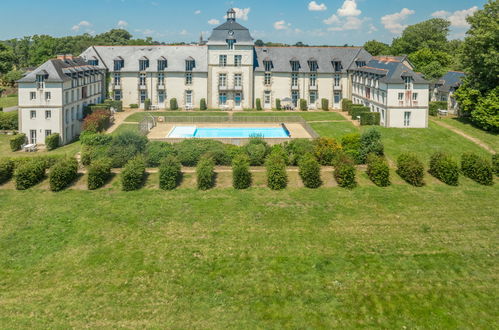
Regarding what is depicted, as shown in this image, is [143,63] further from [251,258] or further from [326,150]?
[251,258]


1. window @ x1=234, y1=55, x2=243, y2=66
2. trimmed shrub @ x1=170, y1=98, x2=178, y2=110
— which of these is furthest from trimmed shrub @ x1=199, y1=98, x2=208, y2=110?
window @ x1=234, y1=55, x2=243, y2=66

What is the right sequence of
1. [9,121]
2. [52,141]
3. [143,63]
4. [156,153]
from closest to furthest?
[156,153] → [52,141] → [9,121] → [143,63]

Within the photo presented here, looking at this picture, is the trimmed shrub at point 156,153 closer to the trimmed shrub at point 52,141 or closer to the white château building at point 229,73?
the trimmed shrub at point 52,141

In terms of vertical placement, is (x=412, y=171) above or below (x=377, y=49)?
below

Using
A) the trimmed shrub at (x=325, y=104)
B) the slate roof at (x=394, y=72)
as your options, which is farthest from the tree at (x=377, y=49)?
the slate roof at (x=394, y=72)

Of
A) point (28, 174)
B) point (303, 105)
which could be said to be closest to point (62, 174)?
point (28, 174)
